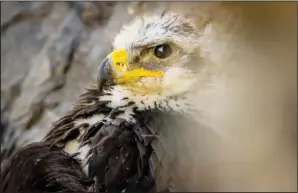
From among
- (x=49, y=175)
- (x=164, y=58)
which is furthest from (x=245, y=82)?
(x=49, y=175)

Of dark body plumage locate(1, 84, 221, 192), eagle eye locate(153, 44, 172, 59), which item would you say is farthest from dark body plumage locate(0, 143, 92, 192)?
eagle eye locate(153, 44, 172, 59)

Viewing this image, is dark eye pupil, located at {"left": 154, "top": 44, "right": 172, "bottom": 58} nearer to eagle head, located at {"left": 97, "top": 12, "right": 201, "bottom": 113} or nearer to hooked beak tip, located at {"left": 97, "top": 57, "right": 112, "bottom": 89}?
eagle head, located at {"left": 97, "top": 12, "right": 201, "bottom": 113}

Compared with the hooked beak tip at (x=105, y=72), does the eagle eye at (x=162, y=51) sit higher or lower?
higher

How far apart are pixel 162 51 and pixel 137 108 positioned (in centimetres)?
15

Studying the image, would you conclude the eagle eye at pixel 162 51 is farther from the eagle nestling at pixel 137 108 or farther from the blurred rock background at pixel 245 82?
the blurred rock background at pixel 245 82

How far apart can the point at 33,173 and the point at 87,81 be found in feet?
0.85

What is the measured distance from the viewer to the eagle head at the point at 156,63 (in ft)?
4.30

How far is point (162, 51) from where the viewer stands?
51.8 inches

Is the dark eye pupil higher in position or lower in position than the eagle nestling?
higher

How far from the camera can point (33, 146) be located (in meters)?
1.35

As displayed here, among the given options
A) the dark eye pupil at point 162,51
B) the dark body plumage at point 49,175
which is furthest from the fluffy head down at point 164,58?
the dark body plumage at point 49,175

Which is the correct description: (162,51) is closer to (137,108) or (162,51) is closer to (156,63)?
(156,63)

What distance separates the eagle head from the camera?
1310 mm

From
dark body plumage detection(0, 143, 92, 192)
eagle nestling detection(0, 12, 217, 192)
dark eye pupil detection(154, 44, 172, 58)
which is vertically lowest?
dark body plumage detection(0, 143, 92, 192)
